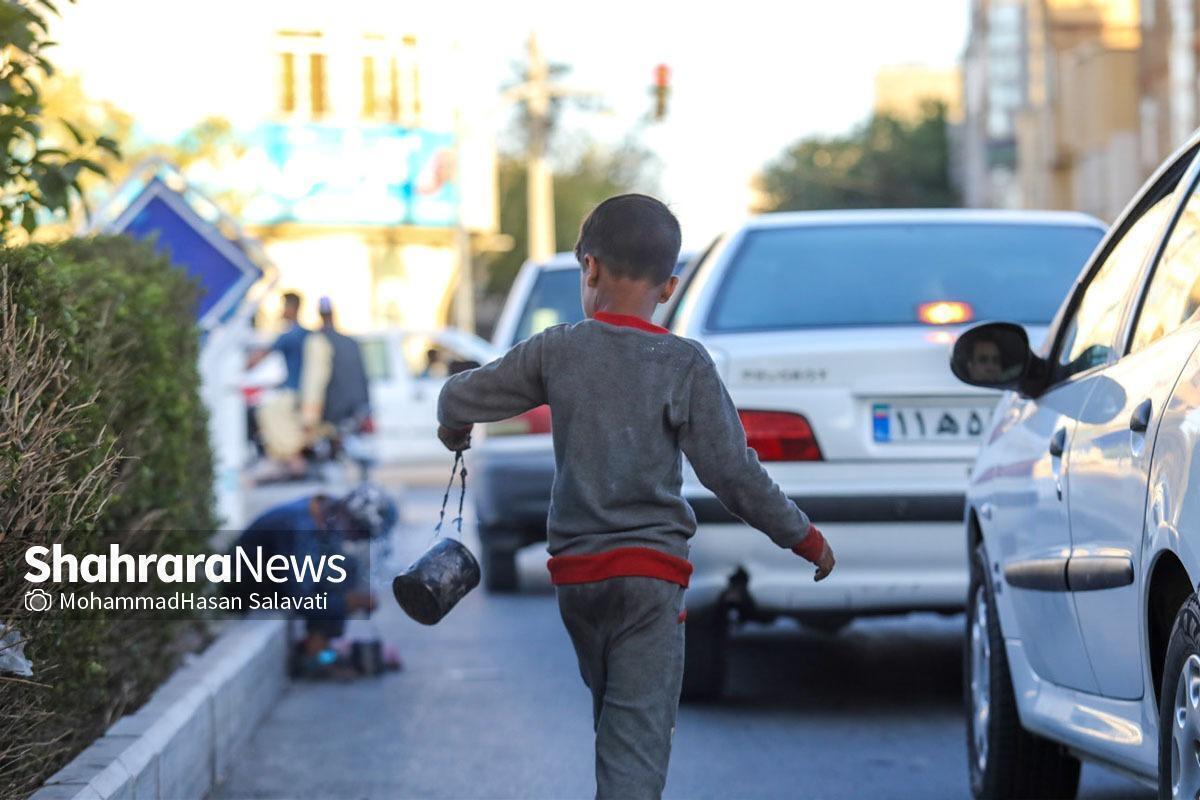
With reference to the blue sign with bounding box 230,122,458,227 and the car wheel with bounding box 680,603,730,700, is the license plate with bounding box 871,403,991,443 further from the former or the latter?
the blue sign with bounding box 230,122,458,227

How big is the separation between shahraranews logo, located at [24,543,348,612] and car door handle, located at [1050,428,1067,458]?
228 cm

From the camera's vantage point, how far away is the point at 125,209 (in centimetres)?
1127

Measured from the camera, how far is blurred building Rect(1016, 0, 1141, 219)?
45469 millimetres

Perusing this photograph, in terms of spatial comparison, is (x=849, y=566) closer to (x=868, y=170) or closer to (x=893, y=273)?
(x=893, y=273)

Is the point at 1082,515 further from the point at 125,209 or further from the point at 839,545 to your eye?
the point at 125,209

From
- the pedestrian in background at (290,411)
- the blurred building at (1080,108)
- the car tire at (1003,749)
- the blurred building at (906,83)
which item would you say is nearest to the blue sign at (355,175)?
the blurred building at (1080,108)

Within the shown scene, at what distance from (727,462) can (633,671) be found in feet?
1.45

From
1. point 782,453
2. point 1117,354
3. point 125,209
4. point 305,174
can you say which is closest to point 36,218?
point 782,453

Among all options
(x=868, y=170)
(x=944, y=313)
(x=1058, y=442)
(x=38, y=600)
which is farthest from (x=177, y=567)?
(x=868, y=170)

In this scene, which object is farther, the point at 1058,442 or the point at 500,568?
the point at 500,568

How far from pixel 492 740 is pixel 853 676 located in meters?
2.08

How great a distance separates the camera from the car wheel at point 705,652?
7.64 metres

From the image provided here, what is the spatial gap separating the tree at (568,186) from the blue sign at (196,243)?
5840cm

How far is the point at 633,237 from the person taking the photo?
14.3 ft
